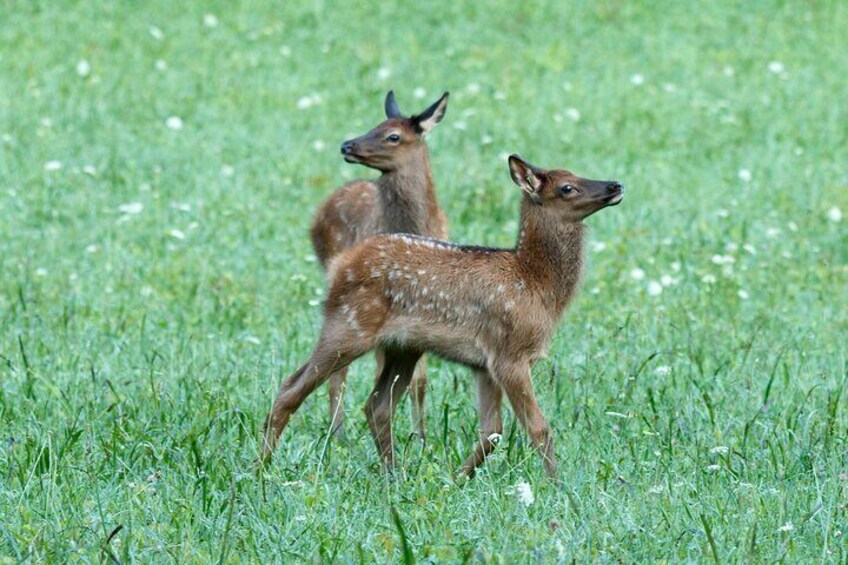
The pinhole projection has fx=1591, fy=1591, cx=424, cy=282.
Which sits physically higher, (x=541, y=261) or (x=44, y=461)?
(x=541, y=261)

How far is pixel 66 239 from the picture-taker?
11602 mm

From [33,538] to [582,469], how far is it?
7.40 feet

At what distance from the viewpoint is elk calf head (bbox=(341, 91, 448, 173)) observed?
30.8 ft

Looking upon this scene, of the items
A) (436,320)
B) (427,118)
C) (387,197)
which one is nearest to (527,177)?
(436,320)

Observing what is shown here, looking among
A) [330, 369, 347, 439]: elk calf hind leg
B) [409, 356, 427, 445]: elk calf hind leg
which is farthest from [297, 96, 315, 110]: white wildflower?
[409, 356, 427, 445]: elk calf hind leg

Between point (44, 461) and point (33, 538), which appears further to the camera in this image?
point (44, 461)

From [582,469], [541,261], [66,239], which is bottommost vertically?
[66,239]

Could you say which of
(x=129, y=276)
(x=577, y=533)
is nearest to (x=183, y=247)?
(x=129, y=276)

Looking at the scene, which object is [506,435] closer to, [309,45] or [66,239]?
[66,239]

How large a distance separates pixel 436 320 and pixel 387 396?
0.48 m

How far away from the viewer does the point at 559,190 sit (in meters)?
7.60

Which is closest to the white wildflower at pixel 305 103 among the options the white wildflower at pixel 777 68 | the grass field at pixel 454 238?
the grass field at pixel 454 238

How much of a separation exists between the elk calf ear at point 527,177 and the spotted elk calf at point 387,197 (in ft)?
5.78

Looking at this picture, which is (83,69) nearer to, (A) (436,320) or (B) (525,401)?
(A) (436,320)
